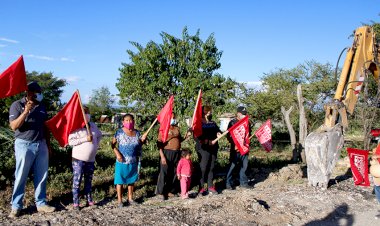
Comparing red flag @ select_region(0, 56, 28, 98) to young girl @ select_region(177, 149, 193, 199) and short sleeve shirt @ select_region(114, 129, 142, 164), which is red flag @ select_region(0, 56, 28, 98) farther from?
young girl @ select_region(177, 149, 193, 199)

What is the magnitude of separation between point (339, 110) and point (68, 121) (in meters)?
5.64

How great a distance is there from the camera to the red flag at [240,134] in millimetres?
8145

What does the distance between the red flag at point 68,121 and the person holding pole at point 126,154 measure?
666mm

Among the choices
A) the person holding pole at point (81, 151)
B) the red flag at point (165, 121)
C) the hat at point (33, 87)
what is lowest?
the person holding pole at point (81, 151)

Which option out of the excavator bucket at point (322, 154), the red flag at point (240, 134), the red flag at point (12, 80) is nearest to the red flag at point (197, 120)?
the red flag at point (240, 134)

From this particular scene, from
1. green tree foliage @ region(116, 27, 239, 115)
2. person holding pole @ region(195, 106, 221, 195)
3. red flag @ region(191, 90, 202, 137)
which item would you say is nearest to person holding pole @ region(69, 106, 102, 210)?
Answer: red flag @ region(191, 90, 202, 137)

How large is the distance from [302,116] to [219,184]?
499 centimetres

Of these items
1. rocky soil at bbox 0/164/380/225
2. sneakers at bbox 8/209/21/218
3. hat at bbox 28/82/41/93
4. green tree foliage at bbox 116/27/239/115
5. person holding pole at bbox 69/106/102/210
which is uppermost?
green tree foliage at bbox 116/27/239/115

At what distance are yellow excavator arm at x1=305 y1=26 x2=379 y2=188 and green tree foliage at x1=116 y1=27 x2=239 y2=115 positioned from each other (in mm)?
5493

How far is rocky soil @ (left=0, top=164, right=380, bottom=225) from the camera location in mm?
5703

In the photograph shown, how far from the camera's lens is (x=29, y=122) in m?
5.78

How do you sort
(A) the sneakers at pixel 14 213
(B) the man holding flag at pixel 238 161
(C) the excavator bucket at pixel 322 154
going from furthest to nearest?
(B) the man holding flag at pixel 238 161, (C) the excavator bucket at pixel 322 154, (A) the sneakers at pixel 14 213

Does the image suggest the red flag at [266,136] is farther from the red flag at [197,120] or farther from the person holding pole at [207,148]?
the red flag at [197,120]

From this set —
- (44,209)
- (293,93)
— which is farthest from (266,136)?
(293,93)
